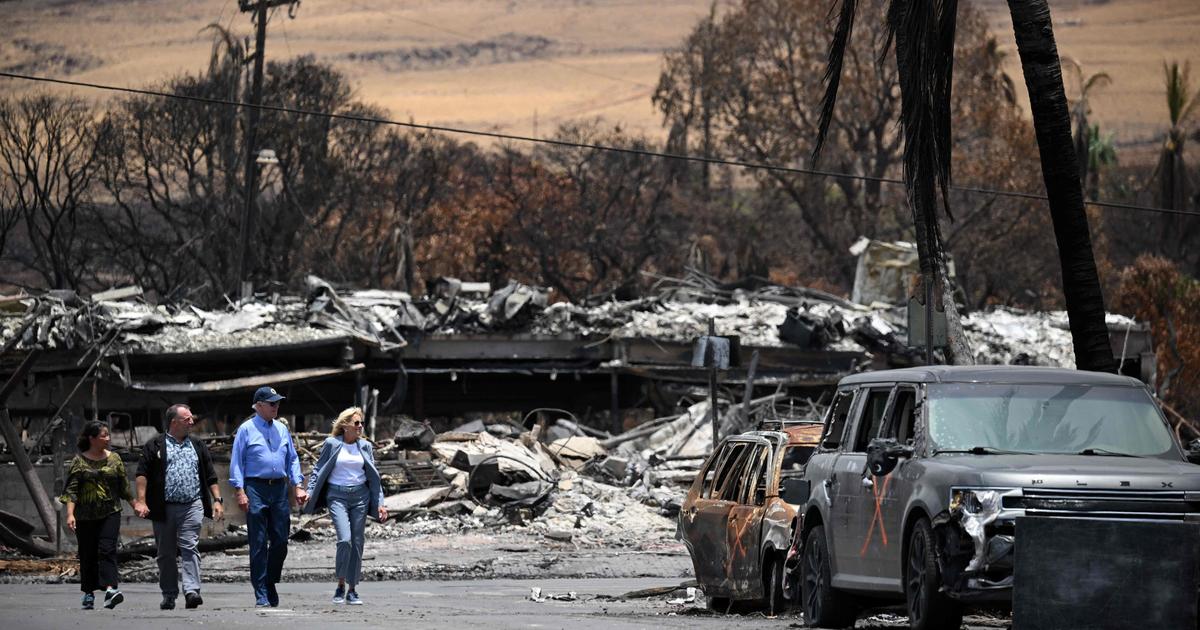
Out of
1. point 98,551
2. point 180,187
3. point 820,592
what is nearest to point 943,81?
point 820,592

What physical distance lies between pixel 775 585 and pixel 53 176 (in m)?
46.1

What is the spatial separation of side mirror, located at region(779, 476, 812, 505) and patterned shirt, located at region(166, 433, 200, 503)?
492cm

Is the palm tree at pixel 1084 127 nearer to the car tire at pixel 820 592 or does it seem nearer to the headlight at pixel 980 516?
the car tire at pixel 820 592

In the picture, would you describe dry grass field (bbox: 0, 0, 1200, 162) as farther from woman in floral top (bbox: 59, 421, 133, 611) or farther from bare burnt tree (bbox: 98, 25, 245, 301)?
woman in floral top (bbox: 59, 421, 133, 611)

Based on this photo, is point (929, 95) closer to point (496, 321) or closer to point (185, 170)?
point (496, 321)

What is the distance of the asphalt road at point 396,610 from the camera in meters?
13.0

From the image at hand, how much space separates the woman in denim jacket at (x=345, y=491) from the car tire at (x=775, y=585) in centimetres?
337

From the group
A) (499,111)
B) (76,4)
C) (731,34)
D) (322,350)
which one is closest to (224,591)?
(322,350)

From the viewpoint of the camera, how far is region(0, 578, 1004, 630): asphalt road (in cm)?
1296

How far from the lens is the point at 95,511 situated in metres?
15.4

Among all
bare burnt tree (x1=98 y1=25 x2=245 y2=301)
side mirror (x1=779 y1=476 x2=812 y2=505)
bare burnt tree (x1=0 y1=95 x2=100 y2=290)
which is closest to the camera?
side mirror (x1=779 y1=476 x2=812 y2=505)

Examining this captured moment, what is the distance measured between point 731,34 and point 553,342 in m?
28.9

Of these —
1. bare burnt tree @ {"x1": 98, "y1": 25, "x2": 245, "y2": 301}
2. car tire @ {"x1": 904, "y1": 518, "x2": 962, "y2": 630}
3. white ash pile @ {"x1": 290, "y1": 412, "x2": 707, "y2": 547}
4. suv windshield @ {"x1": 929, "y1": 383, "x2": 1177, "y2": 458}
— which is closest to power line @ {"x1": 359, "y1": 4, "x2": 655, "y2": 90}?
bare burnt tree @ {"x1": 98, "y1": 25, "x2": 245, "y2": 301}

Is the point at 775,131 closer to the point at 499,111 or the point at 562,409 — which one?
the point at 562,409
